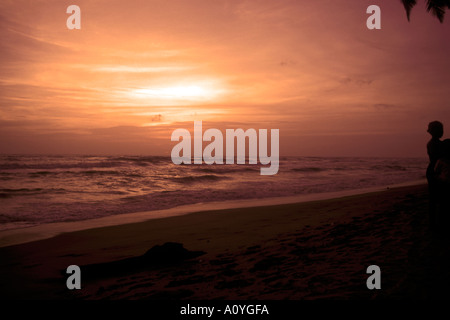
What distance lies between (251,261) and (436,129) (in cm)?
398

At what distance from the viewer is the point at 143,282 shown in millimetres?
5352

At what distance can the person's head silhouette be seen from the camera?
5.97 metres

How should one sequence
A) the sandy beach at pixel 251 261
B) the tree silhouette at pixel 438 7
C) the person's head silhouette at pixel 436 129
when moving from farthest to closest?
the tree silhouette at pixel 438 7, the person's head silhouette at pixel 436 129, the sandy beach at pixel 251 261

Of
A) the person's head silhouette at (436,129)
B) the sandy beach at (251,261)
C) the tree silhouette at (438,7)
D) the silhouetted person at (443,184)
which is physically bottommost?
the sandy beach at (251,261)

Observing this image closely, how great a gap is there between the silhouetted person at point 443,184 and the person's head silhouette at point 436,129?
175mm

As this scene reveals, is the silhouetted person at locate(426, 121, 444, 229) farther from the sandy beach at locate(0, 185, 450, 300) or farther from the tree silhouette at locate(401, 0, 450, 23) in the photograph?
the tree silhouette at locate(401, 0, 450, 23)

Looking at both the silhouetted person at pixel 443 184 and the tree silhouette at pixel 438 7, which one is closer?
the silhouetted person at pixel 443 184

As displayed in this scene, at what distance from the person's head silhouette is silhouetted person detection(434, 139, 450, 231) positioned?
0.57ft

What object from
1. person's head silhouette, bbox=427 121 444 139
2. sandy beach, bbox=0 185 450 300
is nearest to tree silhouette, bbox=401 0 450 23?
sandy beach, bbox=0 185 450 300

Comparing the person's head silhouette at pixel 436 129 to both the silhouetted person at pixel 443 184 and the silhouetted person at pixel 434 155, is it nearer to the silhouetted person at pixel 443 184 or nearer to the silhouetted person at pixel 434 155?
the silhouetted person at pixel 434 155

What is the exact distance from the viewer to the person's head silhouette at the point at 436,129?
235 inches

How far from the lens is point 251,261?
19.3 ft

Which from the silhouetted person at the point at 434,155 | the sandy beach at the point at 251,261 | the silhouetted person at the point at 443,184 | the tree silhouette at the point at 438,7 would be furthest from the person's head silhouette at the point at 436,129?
the tree silhouette at the point at 438,7
